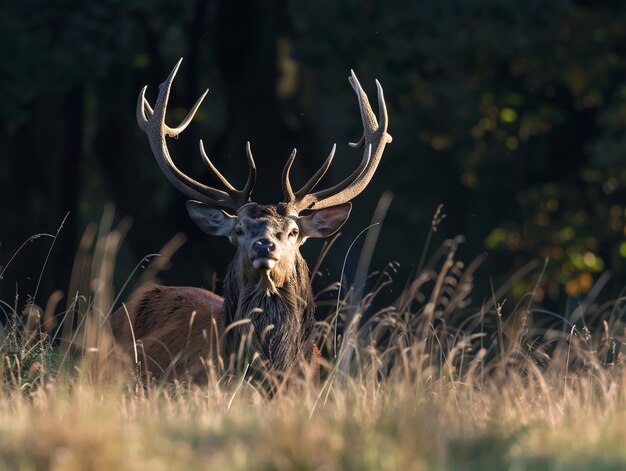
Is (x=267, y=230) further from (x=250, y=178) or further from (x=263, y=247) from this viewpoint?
(x=250, y=178)

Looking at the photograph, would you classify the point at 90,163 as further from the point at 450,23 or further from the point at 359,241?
the point at 450,23

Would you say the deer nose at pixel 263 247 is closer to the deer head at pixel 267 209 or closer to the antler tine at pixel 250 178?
the deer head at pixel 267 209

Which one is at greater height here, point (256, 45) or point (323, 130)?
point (256, 45)

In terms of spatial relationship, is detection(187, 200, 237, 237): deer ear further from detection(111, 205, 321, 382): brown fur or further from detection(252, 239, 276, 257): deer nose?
detection(252, 239, 276, 257): deer nose

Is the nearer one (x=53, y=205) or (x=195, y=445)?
(x=195, y=445)

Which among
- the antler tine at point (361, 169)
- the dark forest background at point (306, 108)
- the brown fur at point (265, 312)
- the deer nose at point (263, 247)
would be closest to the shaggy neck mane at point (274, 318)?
the brown fur at point (265, 312)

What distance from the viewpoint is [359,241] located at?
50.4 feet

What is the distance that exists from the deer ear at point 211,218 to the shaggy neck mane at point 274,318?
1.37 feet

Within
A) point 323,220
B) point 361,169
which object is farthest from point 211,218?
point 361,169

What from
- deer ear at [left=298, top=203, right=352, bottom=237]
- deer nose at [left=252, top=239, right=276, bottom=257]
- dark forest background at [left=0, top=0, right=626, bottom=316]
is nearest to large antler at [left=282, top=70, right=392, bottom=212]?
deer ear at [left=298, top=203, right=352, bottom=237]

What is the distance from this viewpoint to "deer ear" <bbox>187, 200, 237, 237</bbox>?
8.21m

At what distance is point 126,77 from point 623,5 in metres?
5.15

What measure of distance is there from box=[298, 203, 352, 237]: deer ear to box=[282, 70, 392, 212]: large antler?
0.42 ft

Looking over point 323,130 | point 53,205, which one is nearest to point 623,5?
point 323,130
